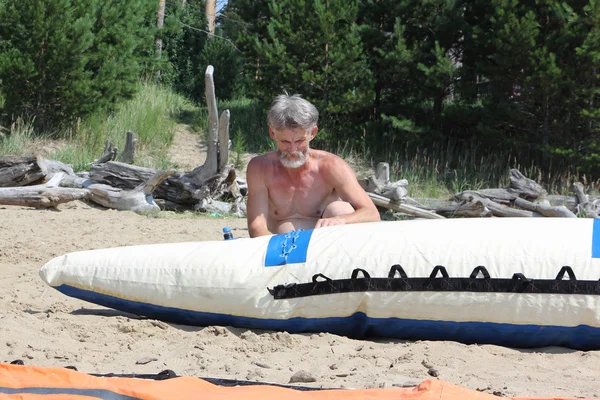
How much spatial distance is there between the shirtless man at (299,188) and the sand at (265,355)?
35.9 inches

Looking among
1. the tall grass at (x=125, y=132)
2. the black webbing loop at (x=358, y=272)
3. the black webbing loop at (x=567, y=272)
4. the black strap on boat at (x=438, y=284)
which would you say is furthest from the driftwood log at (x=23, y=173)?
the black webbing loop at (x=567, y=272)

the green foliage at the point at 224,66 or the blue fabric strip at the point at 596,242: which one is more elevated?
the green foliage at the point at 224,66

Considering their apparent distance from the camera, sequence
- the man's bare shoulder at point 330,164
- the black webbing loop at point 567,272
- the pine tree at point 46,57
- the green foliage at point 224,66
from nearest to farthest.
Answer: the black webbing loop at point 567,272, the man's bare shoulder at point 330,164, the pine tree at point 46,57, the green foliage at point 224,66

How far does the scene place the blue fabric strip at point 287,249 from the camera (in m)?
3.88

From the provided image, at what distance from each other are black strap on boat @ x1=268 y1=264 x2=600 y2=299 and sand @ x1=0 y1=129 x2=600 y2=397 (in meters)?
0.27

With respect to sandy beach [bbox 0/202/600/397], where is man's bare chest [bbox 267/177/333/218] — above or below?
above

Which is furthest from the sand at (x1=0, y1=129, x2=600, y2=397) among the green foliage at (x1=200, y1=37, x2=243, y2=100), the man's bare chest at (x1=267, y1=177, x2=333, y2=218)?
the green foliage at (x1=200, y1=37, x2=243, y2=100)

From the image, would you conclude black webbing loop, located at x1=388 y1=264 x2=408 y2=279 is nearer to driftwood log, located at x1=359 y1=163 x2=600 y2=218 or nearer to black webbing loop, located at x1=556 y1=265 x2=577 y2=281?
black webbing loop, located at x1=556 y1=265 x2=577 y2=281

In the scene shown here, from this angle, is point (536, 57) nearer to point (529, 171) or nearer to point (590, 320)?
point (529, 171)

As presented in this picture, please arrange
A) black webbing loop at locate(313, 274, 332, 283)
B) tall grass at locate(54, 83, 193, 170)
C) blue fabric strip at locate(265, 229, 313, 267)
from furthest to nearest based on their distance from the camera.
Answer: tall grass at locate(54, 83, 193, 170) → blue fabric strip at locate(265, 229, 313, 267) → black webbing loop at locate(313, 274, 332, 283)

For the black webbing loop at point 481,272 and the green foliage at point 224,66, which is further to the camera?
the green foliage at point 224,66

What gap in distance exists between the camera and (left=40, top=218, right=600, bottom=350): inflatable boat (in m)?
3.59

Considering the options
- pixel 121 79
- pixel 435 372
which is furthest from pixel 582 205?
pixel 121 79

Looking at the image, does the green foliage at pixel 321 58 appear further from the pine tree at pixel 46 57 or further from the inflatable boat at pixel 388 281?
the inflatable boat at pixel 388 281
